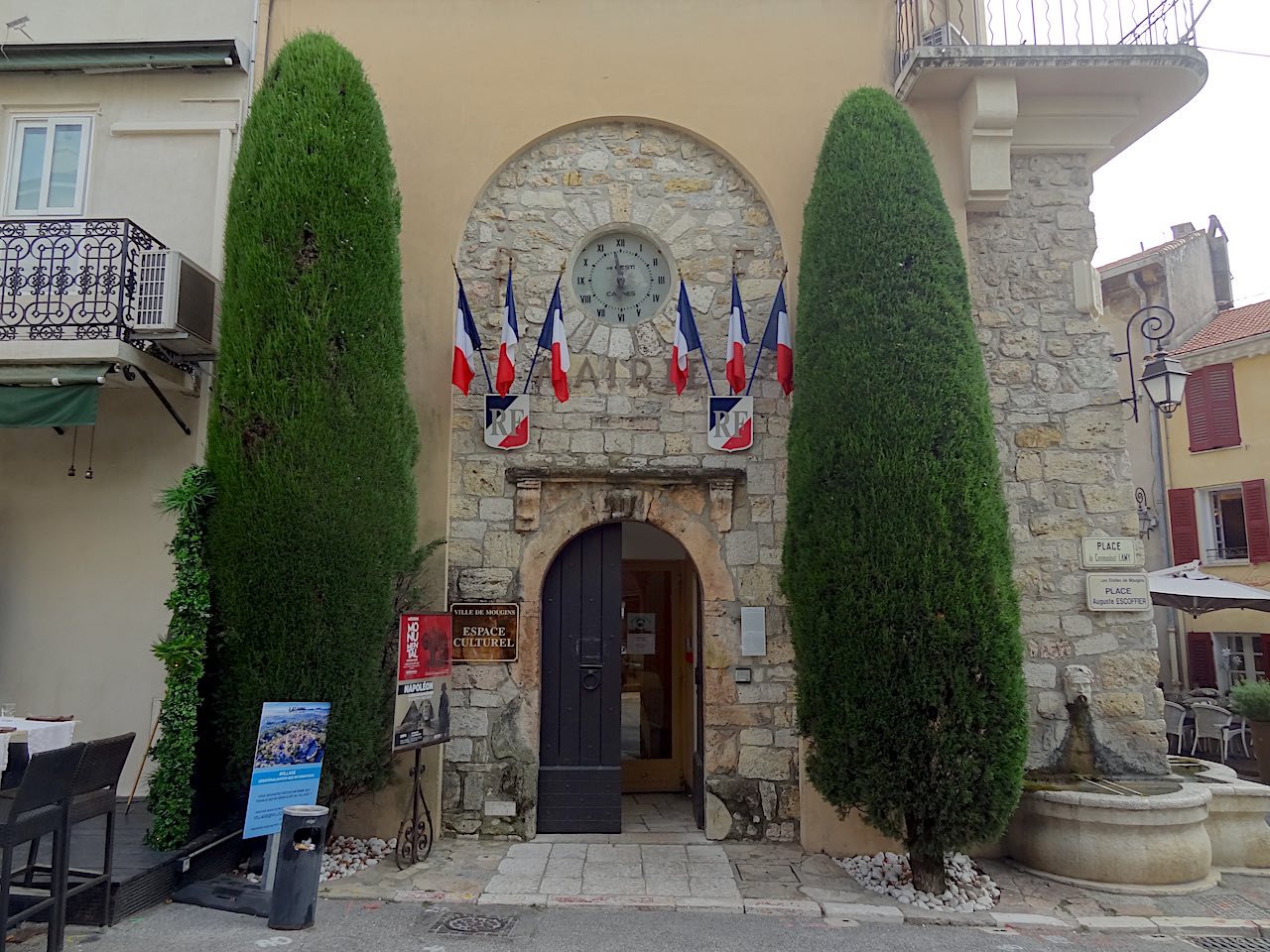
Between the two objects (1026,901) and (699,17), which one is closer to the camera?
(1026,901)

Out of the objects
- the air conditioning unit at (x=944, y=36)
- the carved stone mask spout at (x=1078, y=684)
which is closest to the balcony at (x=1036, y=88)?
the air conditioning unit at (x=944, y=36)

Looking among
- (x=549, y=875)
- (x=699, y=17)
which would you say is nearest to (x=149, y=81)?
(x=699, y=17)

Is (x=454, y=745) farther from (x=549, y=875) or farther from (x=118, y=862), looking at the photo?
(x=118, y=862)

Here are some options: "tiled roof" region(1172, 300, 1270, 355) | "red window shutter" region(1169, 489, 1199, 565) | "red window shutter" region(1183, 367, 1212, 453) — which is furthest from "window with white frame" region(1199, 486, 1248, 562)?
"tiled roof" region(1172, 300, 1270, 355)

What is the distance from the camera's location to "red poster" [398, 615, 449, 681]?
5828 millimetres

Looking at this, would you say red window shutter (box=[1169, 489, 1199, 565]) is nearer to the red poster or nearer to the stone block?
the stone block

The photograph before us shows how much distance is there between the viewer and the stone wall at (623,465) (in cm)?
670

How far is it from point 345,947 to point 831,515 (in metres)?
3.91

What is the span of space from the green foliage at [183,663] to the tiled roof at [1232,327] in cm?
Answer: 1581

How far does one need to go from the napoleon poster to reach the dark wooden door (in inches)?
39.1

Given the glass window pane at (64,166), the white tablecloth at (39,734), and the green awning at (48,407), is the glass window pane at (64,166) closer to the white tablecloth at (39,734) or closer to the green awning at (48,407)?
the green awning at (48,407)

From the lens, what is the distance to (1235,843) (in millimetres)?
6332

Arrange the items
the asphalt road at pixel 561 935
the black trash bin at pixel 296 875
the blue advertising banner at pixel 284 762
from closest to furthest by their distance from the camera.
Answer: the asphalt road at pixel 561 935 → the black trash bin at pixel 296 875 → the blue advertising banner at pixel 284 762

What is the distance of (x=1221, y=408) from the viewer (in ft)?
48.1
